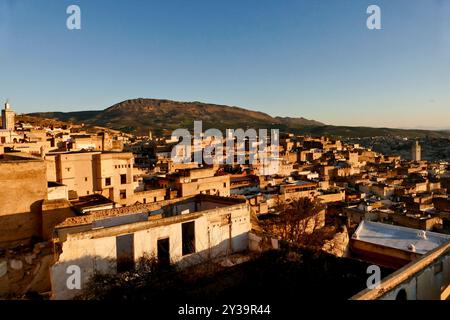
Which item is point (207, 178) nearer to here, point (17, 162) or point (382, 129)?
point (17, 162)

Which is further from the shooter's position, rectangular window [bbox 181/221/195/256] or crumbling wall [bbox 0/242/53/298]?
crumbling wall [bbox 0/242/53/298]

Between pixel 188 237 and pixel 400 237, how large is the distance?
30.2 ft

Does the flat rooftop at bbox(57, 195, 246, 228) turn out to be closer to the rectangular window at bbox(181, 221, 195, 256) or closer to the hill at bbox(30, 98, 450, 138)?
the rectangular window at bbox(181, 221, 195, 256)

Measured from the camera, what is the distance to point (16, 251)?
11984 millimetres

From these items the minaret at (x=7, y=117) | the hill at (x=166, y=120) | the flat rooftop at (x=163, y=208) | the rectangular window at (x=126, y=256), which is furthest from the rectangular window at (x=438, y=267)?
the hill at (x=166, y=120)

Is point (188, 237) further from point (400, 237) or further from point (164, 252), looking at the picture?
point (400, 237)

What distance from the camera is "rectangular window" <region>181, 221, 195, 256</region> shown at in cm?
1048

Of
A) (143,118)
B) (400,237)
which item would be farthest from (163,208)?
(143,118)

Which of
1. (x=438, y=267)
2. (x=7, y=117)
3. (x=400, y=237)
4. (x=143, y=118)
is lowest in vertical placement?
(x=400, y=237)

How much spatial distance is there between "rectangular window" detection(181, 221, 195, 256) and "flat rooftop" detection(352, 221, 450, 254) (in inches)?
318

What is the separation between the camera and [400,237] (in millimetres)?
14812

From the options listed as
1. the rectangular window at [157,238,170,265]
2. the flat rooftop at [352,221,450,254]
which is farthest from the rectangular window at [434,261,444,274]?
the rectangular window at [157,238,170,265]
